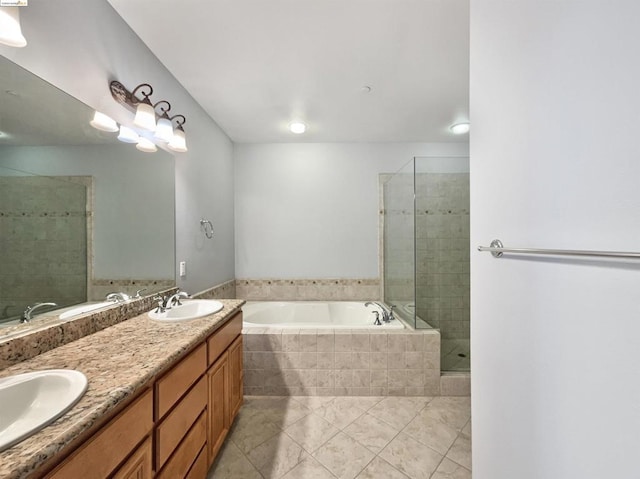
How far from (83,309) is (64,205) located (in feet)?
1.66

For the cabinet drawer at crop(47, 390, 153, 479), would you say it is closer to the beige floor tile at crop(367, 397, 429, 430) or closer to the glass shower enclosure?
the beige floor tile at crop(367, 397, 429, 430)

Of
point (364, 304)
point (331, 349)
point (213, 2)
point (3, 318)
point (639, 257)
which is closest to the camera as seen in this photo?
point (639, 257)

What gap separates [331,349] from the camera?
214 cm

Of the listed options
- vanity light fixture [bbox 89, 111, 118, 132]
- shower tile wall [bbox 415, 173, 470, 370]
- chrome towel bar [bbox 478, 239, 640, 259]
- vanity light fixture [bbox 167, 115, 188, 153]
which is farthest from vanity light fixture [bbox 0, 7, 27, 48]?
shower tile wall [bbox 415, 173, 470, 370]

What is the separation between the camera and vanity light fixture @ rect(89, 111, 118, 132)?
1.34 metres

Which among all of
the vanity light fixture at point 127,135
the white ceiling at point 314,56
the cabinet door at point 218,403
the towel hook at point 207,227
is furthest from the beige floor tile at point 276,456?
the white ceiling at point 314,56

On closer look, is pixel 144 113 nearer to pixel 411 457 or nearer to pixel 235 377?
pixel 235 377

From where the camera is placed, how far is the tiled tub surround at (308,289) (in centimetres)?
317

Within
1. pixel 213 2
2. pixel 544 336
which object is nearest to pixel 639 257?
pixel 544 336

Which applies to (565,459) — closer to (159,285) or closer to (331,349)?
(331,349)

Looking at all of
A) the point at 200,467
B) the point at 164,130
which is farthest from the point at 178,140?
the point at 200,467

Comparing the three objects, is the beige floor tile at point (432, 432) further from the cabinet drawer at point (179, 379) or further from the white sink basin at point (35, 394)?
the white sink basin at point (35, 394)

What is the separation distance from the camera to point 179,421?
1.08 metres

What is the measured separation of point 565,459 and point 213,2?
2.22 metres
